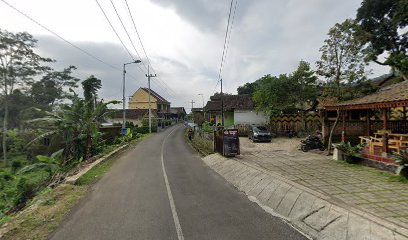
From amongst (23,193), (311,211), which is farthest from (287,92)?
(23,193)

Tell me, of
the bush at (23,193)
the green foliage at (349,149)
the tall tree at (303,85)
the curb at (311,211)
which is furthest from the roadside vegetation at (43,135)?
the tall tree at (303,85)

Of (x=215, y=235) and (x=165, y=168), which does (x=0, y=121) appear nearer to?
(x=165, y=168)

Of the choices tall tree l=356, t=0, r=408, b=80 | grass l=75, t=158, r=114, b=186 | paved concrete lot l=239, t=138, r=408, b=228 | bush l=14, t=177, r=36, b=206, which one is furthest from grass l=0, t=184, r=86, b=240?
tall tree l=356, t=0, r=408, b=80

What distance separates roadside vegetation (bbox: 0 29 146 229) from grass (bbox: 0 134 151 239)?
0.32ft

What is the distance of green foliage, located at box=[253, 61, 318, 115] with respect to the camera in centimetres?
2783

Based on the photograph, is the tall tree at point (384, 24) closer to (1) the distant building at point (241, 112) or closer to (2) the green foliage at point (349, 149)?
(1) the distant building at point (241, 112)

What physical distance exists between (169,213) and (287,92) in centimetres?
2471

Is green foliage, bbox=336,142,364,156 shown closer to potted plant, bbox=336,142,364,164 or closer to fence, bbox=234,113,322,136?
potted plant, bbox=336,142,364,164

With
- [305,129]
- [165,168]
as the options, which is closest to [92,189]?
[165,168]

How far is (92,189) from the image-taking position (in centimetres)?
1021

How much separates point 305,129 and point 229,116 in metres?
12.2

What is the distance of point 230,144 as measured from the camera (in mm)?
15758

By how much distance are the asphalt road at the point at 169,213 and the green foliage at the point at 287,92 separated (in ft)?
64.3

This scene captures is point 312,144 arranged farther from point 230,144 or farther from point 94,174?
point 94,174
